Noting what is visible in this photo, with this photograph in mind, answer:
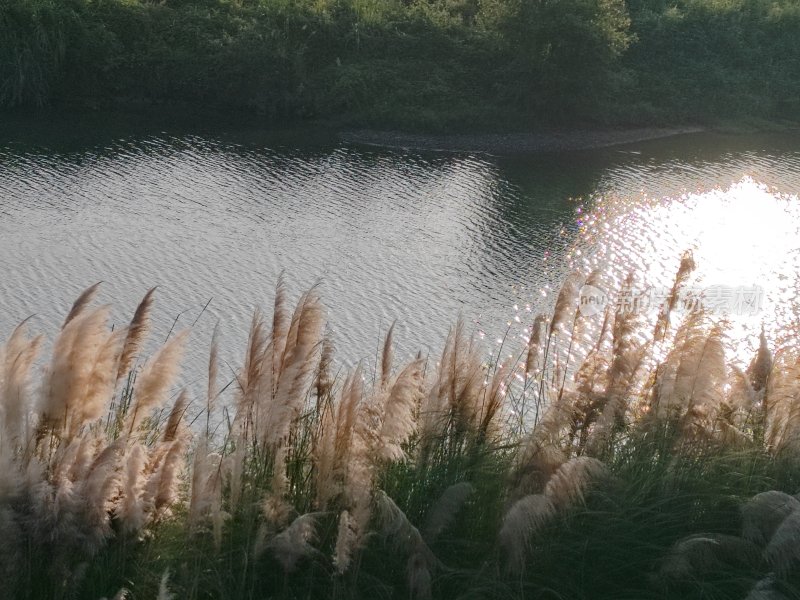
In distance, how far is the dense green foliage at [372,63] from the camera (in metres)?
33.3

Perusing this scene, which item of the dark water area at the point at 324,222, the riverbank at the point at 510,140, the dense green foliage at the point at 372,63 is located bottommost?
the dark water area at the point at 324,222

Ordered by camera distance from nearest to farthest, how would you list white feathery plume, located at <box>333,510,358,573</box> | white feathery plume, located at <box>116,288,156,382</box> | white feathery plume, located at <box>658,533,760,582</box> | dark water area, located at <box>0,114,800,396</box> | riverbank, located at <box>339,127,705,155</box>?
white feathery plume, located at <box>333,510,358,573</box> < white feathery plume, located at <box>658,533,760,582</box> < white feathery plume, located at <box>116,288,156,382</box> < dark water area, located at <box>0,114,800,396</box> < riverbank, located at <box>339,127,705,155</box>

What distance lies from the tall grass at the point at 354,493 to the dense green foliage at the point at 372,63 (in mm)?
28711

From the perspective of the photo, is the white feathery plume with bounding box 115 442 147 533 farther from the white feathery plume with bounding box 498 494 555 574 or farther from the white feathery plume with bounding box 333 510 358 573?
the white feathery plume with bounding box 498 494 555 574

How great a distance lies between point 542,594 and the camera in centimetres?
502

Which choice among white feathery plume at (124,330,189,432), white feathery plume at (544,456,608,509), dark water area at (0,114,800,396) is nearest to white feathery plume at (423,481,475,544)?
white feathery plume at (544,456,608,509)

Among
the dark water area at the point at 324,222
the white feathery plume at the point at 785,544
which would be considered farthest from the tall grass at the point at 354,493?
the dark water area at the point at 324,222

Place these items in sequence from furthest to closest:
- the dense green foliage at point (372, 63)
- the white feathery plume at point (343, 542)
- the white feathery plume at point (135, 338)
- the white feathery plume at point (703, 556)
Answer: the dense green foliage at point (372, 63) → the white feathery plume at point (135, 338) → the white feathery plume at point (703, 556) → the white feathery plume at point (343, 542)

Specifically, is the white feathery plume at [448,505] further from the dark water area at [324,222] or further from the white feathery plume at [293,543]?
the dark water area at [324,222]

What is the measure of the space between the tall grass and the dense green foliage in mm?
28711

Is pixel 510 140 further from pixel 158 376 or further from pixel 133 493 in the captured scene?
pixel 133 493

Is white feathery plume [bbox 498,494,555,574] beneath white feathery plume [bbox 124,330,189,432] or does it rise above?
beneath

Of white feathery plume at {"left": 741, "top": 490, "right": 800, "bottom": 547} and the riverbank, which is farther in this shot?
the riverbank

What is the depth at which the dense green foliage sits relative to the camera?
33344 mm
